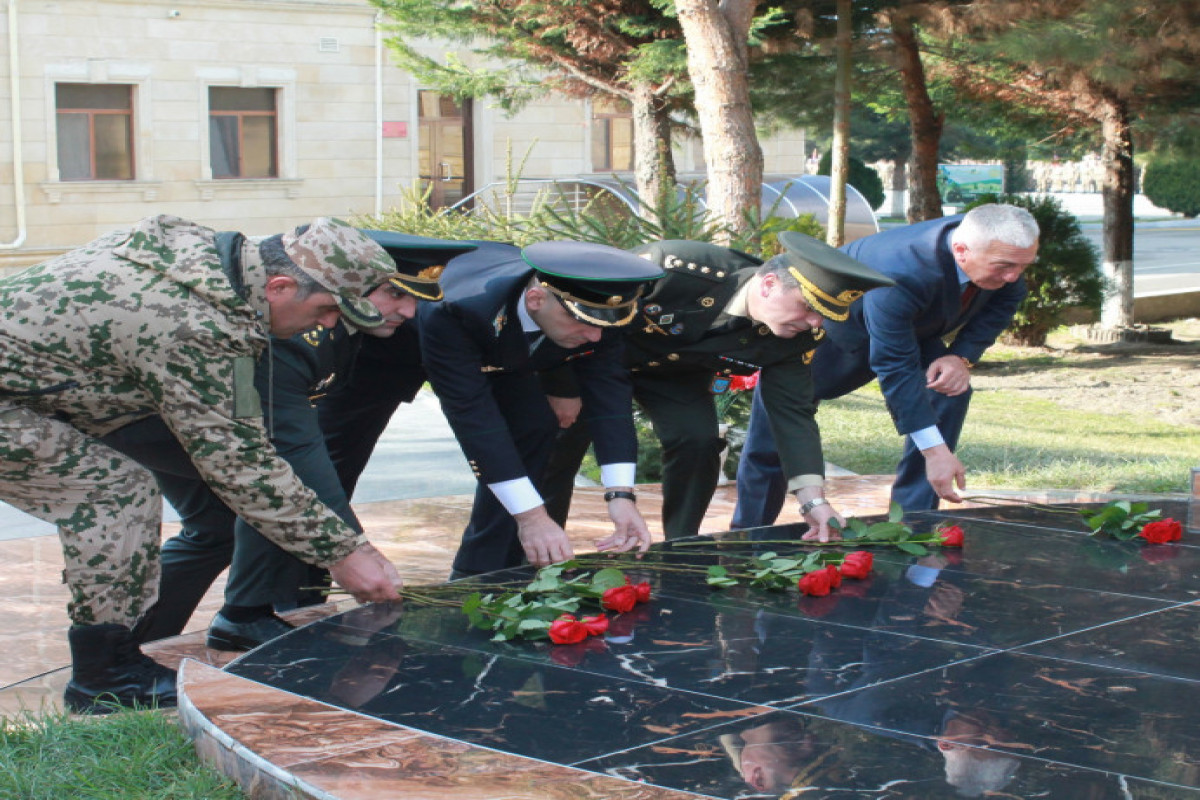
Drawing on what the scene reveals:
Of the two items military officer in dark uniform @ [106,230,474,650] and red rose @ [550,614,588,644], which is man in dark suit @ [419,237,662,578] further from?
red rose @ [550,614,588,644]

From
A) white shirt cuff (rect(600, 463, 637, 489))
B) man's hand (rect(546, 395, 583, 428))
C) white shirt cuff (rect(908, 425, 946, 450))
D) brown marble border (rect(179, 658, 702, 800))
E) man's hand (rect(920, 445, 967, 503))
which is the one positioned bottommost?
brown marble border (rect(179, 658, 702, 800))

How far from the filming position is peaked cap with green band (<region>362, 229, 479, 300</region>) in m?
3.84

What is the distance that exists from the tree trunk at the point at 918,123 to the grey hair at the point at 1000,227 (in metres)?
9.26

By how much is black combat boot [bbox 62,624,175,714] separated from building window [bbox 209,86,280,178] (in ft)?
61.5

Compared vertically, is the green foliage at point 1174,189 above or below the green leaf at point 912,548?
above

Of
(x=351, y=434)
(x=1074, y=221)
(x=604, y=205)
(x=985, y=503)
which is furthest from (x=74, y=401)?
(x=1074, y=221)

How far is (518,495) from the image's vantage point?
3.82 meters

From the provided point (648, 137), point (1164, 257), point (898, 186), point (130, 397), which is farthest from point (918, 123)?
point (898, 186)

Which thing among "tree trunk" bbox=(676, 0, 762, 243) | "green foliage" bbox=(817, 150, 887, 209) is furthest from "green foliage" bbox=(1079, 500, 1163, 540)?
"green foliage" bbox=(817, 150, 887, 209)

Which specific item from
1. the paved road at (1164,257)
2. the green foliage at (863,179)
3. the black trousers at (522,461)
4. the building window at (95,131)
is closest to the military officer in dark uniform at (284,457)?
the black trousers at (522,461)

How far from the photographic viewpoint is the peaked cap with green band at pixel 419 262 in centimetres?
384

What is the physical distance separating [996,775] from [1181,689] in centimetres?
67

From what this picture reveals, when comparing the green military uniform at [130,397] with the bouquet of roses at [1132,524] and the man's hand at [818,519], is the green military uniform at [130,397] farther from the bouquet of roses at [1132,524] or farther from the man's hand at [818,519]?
the bouquet of roses at [1132,524]

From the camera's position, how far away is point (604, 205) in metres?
8.14
